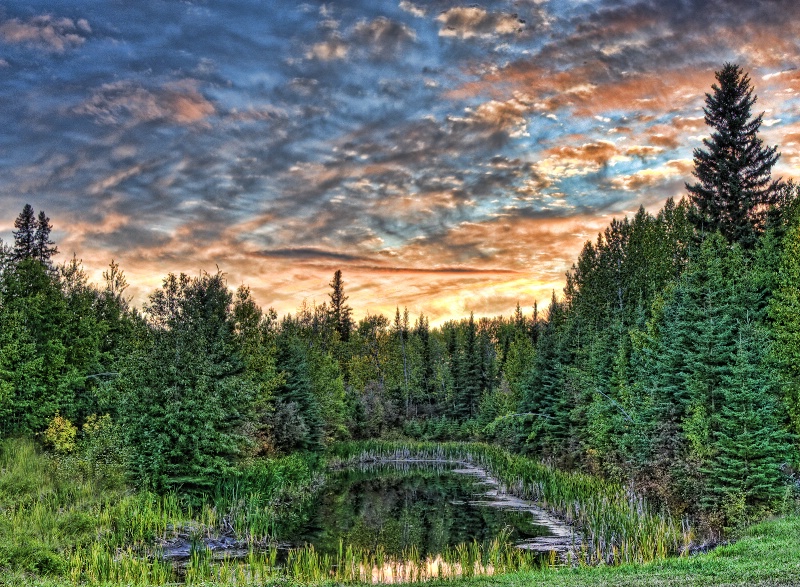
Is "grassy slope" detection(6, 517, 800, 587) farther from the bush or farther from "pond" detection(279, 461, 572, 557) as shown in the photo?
the bush

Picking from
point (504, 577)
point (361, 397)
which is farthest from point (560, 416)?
point (361, 397)

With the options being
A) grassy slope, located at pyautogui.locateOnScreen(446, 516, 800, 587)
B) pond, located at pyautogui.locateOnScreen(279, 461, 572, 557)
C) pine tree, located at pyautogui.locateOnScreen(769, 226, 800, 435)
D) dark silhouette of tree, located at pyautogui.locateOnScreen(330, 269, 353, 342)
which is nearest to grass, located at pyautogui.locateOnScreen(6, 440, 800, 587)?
grassy slope, located at pyautogui.locateOnScreen(446, 516, 800, 587)

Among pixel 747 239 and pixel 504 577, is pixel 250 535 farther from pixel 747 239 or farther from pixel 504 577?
pixel 747 239

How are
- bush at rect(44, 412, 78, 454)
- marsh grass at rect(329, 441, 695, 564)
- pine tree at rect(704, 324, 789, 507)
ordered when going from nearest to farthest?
marsh grass at rect(329, 441, 695, 564)
pine tree at rect(704, 324, 789, 507)
bush at rect(44, 412, 78, 454)

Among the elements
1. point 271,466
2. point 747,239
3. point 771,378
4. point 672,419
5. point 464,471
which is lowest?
point 464,471

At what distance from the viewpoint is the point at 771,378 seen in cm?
2230

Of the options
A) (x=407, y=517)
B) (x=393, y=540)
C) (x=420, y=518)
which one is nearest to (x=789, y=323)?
(x=420, y=518)

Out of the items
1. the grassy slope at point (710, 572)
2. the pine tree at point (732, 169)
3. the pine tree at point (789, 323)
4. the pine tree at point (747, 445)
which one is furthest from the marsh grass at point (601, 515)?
the pine tree at point (732, 169)

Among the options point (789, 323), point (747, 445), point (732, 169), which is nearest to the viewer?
point (747, 445)

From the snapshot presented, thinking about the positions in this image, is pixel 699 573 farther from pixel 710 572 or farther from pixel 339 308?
pixel 339 308

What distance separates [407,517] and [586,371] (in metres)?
20.2

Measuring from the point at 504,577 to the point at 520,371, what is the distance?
181 ft

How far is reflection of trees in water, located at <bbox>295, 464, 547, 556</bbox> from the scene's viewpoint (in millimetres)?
22016

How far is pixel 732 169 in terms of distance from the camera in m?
37.9
